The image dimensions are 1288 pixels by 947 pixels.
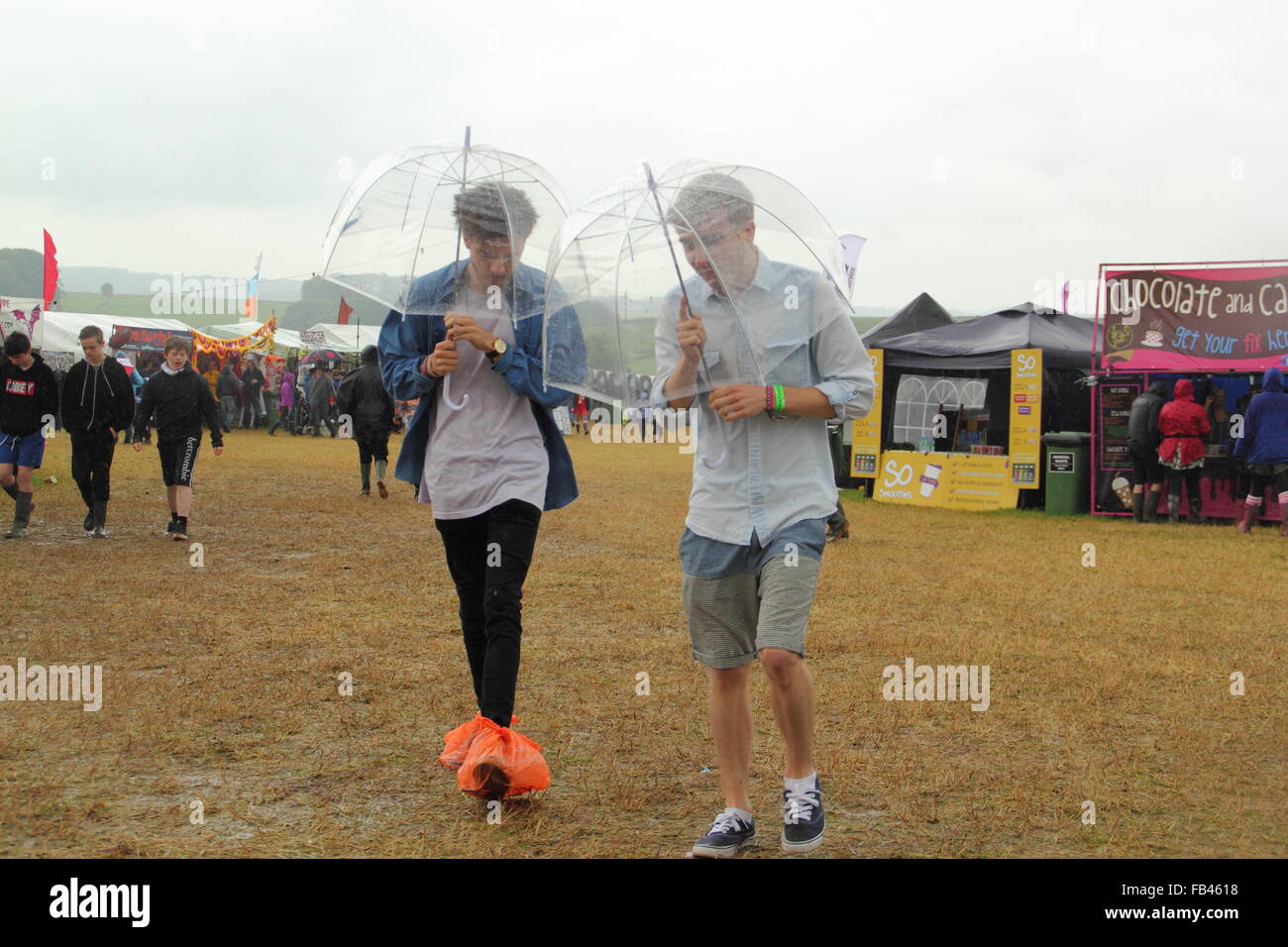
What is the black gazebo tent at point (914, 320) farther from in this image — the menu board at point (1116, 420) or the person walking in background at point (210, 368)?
the person walking in background at point (210, 368)

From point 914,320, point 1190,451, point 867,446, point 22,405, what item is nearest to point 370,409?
point 22,405

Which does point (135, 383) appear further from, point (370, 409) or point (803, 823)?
point (803, 823)

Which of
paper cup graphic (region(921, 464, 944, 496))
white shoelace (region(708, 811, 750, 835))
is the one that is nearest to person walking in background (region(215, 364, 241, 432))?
paper cup graphic (region(921, 464, 944, 496))

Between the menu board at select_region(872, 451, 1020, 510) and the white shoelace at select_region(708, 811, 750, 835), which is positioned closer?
the white shoelace at select_region(708, 811, 750, 835)

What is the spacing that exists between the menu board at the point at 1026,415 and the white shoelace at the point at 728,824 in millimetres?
14193

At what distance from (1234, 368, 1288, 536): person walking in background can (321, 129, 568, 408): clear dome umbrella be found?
1246 cm

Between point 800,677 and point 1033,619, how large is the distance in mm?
5256

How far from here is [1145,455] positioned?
15.8 m

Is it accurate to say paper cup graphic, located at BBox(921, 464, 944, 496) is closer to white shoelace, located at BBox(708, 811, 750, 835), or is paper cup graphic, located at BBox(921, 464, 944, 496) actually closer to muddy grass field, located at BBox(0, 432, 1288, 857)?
muddy grass field, located at BBox(0, 432, 1288, 857)

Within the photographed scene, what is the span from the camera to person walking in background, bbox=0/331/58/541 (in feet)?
35.6

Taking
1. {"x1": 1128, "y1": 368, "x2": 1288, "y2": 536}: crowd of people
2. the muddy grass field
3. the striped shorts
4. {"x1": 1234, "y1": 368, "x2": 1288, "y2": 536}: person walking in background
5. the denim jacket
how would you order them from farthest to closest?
{"x1": 1128, "y1": 368, "x2": 1288, "y2": 536}: crowd of people → {"x1": 1234, "y1": 368, "x2": 1288, "y2": 536}: person walking in background → the denim jacket → the muddy grass field → the striped shorts

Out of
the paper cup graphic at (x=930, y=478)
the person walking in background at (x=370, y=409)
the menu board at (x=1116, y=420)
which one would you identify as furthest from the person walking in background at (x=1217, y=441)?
the person walking in background at (x=370, y=409)
